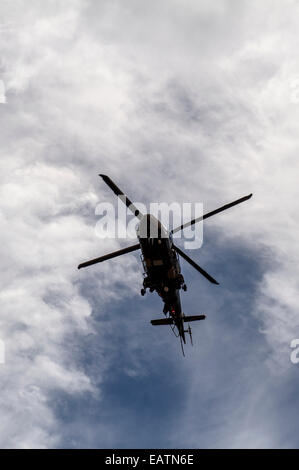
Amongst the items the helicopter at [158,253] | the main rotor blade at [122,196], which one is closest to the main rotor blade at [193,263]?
the helicopter at [158,253]

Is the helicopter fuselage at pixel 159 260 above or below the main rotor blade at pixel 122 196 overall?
below

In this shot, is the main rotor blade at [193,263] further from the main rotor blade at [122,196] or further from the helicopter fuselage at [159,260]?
the main rotor blade at [122,196]

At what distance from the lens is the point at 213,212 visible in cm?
2711

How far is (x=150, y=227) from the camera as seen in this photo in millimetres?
26031

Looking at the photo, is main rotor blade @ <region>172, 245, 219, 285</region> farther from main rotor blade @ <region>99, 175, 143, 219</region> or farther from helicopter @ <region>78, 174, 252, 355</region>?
main rotor blade @ <region>99, 175, 143, 219</region>

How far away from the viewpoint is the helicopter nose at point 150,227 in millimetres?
26047

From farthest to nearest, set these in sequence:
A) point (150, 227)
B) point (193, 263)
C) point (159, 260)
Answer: point (193, 263) → point (159, 260) → point (150, 227)

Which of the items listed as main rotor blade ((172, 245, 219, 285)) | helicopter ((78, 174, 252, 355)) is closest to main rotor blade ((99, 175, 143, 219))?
helicopter ((78, 174, 252, 355))

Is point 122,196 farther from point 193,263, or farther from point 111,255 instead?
point 193,263

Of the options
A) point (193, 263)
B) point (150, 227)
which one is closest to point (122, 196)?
point (150, 227)

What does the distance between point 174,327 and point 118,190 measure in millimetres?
14321

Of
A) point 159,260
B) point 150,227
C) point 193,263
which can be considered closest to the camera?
point 150,227

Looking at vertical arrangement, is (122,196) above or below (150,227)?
above
